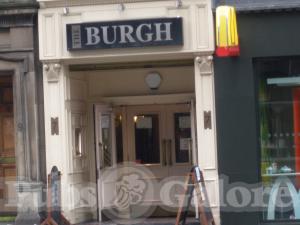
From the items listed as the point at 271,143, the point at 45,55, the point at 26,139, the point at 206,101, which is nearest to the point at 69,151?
the point at 26,139

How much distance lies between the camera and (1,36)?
43.7 feet

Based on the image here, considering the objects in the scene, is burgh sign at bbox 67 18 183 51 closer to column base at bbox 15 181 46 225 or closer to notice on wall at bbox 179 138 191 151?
column base at bbox 15 181 46 225

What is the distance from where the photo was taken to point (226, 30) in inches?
489

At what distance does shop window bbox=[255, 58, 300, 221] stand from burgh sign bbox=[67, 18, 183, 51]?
1.82 meters

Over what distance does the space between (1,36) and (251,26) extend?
4.36 m

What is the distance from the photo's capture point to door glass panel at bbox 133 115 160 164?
50.2ft

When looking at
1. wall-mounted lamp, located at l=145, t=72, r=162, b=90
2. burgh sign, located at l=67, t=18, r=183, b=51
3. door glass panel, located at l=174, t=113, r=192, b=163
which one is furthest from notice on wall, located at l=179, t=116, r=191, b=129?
burgh sign, located at l=67, t=18, r=183, b=51

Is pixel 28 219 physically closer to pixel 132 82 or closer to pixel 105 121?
pixel 105 121

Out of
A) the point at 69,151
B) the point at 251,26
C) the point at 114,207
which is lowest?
the point at 114,207

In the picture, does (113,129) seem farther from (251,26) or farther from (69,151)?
(251,26)

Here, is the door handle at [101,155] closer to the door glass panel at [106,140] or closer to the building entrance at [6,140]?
the door glass panel at [106,140]

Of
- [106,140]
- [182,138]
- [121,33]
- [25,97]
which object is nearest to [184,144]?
[182,138]

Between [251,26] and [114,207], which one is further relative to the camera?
[114,207]

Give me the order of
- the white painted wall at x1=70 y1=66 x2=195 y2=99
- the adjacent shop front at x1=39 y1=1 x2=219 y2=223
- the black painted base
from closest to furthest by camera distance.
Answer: the adjacent shop front at x1=39 y1=1 x2=219 y2=223 → the black painted base → the white painted wall at x1=70 y1=66 x2=195 y2=99
